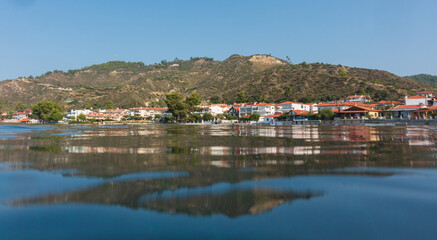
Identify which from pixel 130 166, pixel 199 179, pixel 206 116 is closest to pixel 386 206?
pixel 199 179

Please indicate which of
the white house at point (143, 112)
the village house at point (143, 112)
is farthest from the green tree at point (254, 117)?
the white house at point (143, 112)

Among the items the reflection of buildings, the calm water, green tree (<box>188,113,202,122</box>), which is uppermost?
green tree (<box>188,113,202,122</box>)

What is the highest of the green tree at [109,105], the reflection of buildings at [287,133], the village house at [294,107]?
the green tree at [109,105]

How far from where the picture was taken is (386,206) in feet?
19.5

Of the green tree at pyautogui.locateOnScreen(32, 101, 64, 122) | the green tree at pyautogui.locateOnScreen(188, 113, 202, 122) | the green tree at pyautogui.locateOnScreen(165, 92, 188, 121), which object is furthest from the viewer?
the green tree at pyautogui.locateOnScreen(32, 101, 64, 122)

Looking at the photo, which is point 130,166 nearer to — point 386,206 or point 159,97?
point 386,206

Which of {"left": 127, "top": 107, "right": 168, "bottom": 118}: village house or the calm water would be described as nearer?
the calm water

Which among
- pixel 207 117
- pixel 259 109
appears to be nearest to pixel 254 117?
pixel 259 109

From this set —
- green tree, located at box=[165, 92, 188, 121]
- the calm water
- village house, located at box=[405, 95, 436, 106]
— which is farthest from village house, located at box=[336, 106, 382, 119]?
the calm water

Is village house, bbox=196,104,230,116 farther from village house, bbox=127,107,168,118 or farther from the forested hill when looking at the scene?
village house, bbox=127,107,168,118

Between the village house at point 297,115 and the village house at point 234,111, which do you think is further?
the village house at point 234,111

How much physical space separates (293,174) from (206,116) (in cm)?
8557

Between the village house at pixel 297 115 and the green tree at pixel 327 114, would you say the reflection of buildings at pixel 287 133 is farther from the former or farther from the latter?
the village house at pixel 297 115

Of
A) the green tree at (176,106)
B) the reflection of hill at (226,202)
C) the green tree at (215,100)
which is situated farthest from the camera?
the green tree at (215,100)
